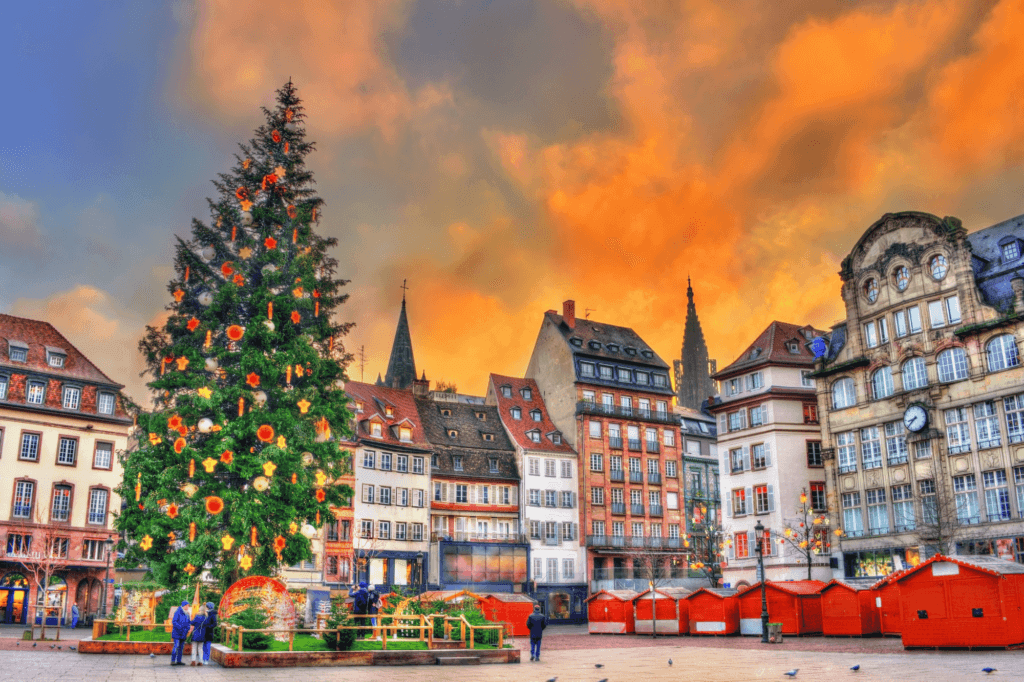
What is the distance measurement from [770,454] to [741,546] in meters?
6.17

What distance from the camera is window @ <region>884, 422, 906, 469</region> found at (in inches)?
1893

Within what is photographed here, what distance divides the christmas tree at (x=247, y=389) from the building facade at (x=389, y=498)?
2389 cm

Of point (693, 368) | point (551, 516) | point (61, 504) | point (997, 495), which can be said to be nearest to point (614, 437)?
point (551, 516)

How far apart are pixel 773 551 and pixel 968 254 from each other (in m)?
20.5

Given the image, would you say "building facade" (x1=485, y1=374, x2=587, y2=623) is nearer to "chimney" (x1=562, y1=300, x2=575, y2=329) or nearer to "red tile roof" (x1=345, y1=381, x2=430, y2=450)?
"red tile roof" (x1=345, y1=381, x2=430, y2=450)

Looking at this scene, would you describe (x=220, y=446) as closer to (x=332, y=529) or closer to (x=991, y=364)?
(x=332, y=529)

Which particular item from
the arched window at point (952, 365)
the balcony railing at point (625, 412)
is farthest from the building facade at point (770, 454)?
the balcony railing at point (625, 412)

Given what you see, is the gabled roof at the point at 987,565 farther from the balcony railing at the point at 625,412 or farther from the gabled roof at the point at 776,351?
the balcony railing at the point at 625,412

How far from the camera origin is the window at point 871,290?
50.7 meters

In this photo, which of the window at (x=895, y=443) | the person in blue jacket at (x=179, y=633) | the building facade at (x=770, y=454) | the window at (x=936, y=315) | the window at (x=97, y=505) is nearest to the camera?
the person in blue jacket at (x=179, y=633)

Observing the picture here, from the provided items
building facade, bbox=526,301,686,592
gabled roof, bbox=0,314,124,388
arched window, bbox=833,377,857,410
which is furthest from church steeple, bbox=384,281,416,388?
arched window, bbox=833,377,857,410

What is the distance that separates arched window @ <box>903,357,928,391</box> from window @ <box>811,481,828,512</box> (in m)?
10.9

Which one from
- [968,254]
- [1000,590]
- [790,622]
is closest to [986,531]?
[790,622]

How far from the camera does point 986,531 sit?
42.6 meters
